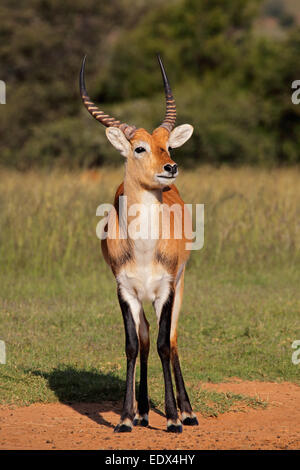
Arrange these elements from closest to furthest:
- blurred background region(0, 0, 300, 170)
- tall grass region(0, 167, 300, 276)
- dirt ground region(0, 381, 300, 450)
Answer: dirt ground region(0, 381, 300, 450)
tall grass region(0, 167, 300, 276)
blurred background region(0, 0, 300, 170)

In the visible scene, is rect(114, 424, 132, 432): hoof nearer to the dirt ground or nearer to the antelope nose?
the dirt ground

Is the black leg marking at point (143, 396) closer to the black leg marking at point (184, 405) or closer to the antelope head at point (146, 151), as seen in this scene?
the black leg marking at point (184, 405)

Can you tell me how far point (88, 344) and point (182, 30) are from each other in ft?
85.1

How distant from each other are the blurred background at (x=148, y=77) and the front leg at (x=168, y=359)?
741 inches

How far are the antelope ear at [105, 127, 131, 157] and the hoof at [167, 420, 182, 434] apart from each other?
1845 millimetres

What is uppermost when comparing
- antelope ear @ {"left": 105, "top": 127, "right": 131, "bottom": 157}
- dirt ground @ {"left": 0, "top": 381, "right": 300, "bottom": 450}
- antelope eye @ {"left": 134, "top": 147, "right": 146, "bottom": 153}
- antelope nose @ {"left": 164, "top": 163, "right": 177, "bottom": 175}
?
antelope ear @ {"left": 105, "top": 127, "right": 131, "bottom": 157}

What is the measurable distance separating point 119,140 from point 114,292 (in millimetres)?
4800

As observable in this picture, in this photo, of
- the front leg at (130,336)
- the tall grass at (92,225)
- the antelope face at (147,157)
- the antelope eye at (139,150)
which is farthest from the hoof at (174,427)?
the tall grass at (92,225)

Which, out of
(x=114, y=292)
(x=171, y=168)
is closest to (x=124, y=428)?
(x=171, y=168)

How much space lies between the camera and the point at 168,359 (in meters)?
5.71

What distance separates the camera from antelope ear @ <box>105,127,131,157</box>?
5.59m

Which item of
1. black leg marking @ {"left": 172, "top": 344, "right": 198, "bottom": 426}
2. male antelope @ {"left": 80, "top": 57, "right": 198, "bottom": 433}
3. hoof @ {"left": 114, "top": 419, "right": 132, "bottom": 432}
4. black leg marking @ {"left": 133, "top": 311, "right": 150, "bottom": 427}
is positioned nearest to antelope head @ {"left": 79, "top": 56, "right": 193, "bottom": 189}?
male antelope @ {"left": 80, "top": 57, "right": 198, "bottom": 433}

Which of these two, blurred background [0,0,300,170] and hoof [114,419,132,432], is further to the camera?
blurred background [0,0,300,170]

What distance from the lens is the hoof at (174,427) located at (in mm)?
5543
